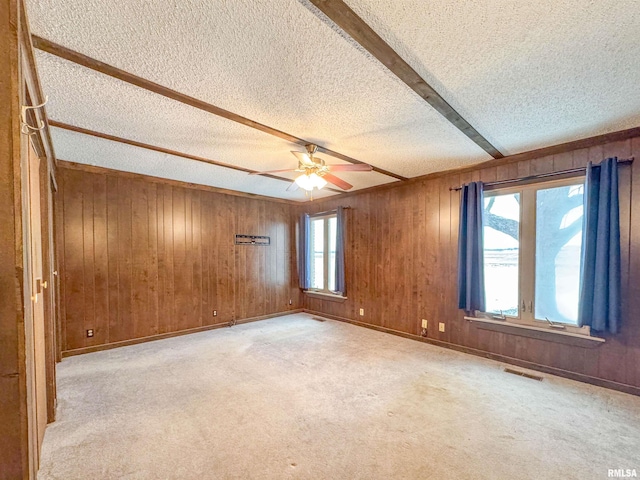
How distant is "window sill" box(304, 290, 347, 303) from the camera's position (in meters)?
5.37

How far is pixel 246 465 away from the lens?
178cm

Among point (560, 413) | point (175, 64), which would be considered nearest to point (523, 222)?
point (560, 413)

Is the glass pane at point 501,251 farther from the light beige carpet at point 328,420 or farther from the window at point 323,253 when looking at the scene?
the window at point 323,253

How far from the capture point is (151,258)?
4.27 metres

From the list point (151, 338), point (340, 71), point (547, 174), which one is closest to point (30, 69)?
point (340, 71)

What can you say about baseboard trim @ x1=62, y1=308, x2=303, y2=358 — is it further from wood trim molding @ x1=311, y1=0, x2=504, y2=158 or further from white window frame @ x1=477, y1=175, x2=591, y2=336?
wood trim molding @ x1=311, y1=0, x2=504, y2=158

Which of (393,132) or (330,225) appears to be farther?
(330,225)

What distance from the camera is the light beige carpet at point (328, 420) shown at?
1.76 m

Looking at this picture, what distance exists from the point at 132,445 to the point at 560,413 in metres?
3.29

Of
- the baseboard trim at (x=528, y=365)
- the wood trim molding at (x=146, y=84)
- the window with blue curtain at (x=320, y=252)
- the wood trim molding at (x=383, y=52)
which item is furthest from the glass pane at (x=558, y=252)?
the window with blue curtain at (x=320, y=252)

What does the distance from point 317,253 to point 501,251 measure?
133 inches

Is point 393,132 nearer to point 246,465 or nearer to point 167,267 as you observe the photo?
point 246,465

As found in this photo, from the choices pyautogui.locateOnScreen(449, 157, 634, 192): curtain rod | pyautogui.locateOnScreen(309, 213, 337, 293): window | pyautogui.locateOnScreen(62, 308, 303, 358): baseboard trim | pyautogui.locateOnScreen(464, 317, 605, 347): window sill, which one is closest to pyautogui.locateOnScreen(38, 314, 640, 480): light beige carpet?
pyautogui.locateOnScreen(62, 308, 303, 358): baseboard trim

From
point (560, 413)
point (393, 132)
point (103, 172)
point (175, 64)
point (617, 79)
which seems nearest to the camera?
point (175, 64)
